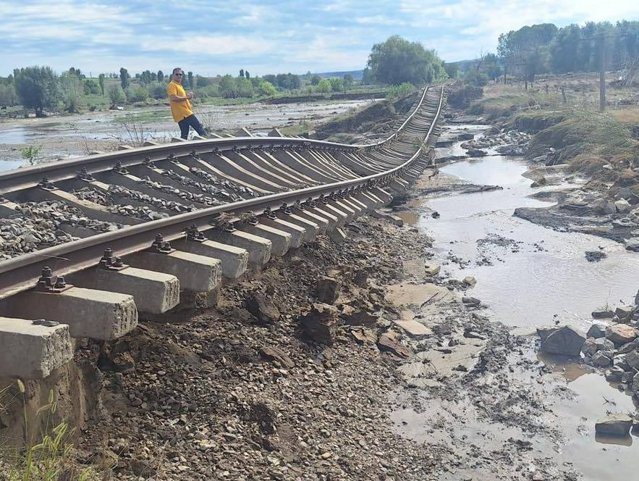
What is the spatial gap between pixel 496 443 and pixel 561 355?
2290mm

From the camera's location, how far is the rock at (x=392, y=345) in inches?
272

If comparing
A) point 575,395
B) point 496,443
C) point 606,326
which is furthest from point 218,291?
point 606,326

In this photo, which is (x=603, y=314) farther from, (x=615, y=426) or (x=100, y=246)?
(x=100, y=246)

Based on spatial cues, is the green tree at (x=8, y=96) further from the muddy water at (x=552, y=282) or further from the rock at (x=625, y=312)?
the rock at (x=625, y=312)

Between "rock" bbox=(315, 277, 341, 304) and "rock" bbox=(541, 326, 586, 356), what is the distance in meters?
2.57

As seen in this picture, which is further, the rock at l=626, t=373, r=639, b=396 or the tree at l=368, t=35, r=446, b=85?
the tree at l=368, t=35, r=446, b=85

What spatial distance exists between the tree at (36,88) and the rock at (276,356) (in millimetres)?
98015

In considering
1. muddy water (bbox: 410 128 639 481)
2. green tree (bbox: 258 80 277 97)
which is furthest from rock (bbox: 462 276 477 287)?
green tree (bbox: 258 80 277 97)

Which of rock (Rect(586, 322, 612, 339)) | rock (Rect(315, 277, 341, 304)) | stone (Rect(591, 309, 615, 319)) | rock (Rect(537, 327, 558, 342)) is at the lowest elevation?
stone (Rect(591, 309, 615, 319))

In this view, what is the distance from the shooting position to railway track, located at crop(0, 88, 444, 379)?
12.4 feet

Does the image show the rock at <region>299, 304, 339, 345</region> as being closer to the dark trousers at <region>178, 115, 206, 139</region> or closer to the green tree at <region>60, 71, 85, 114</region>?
the dark trousers at <region>178, 115, 206, 139</region>

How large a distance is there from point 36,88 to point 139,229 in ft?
327

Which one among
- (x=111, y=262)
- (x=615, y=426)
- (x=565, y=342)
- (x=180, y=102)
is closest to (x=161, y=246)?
(x=111, y=262)

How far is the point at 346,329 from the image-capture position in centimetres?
687
